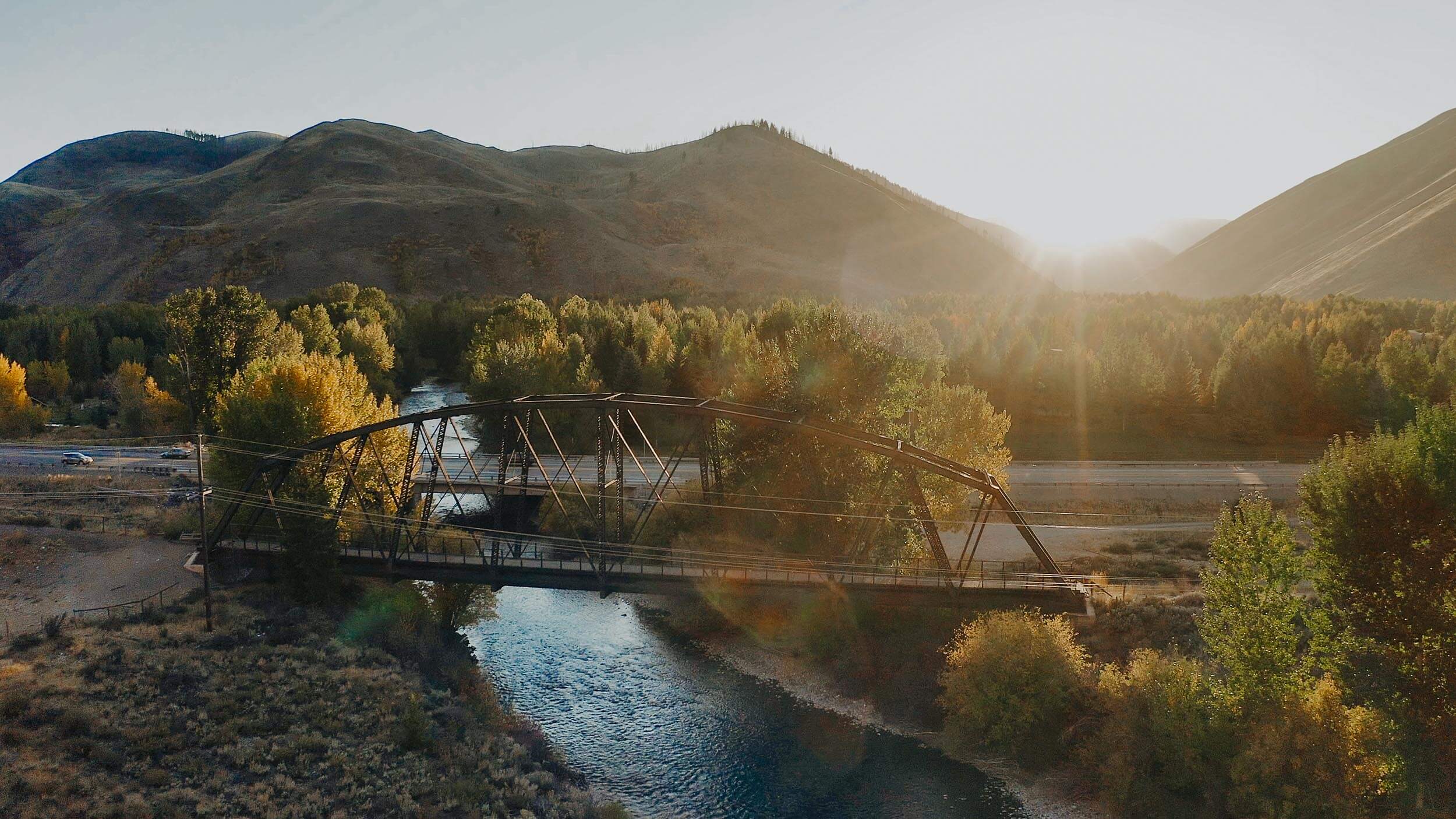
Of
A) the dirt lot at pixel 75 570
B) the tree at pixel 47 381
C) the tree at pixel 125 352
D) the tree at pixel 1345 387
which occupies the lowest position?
the dirt lot at pixel 75 570

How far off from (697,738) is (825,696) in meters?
7.34

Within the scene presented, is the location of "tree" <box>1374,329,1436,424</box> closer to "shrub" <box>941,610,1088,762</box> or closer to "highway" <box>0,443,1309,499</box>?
"highway" <box>0,443,1309,499</box>

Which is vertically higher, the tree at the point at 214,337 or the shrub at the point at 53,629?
the tree at the point at 214,337

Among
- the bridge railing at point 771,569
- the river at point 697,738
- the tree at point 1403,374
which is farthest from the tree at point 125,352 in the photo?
the tree at point 1403,374

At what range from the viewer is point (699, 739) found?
121 ft

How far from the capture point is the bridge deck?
38.1 meters

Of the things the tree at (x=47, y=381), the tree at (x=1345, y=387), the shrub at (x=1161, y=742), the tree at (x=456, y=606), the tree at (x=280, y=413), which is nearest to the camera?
the shrub at (x=1161, y=742)

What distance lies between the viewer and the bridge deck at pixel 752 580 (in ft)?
125

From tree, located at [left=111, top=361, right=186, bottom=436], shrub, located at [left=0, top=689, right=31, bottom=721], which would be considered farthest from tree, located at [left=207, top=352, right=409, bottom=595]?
tree, located at [left=111, top=361, right=186, bottom=436]

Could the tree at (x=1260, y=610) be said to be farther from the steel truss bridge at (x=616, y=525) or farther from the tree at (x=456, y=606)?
the tree at (x=456, y=606)

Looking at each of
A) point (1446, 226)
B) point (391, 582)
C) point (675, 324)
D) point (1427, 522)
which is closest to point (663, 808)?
point (391, 582)

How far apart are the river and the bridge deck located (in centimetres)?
531

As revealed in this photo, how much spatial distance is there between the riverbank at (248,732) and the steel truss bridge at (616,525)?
17.8 ft

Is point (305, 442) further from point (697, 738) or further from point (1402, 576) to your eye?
point (1402, 576)
